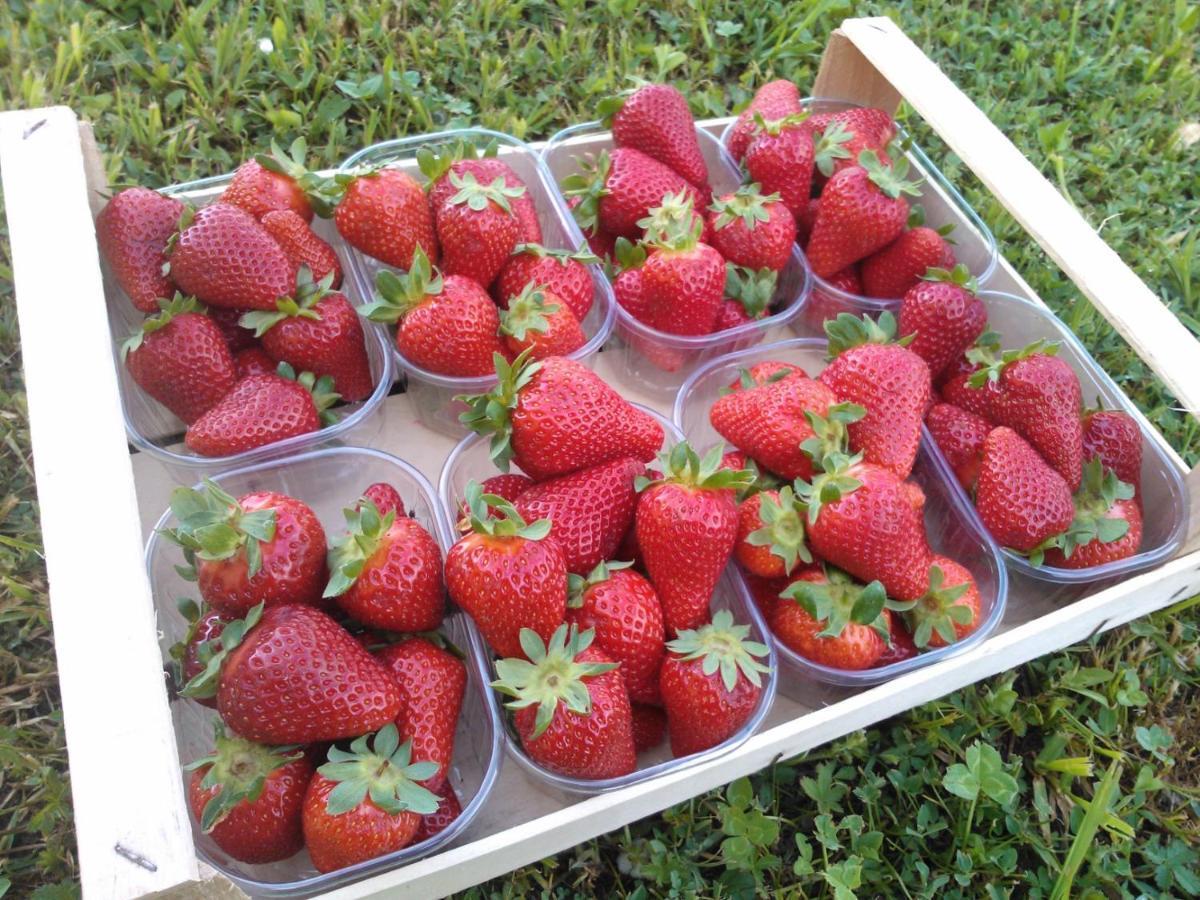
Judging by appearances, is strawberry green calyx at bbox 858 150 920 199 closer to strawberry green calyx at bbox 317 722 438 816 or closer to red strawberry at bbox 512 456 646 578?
red strawberry at bbox 512 456 646 578

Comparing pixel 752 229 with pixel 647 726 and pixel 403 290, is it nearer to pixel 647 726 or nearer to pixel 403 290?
pixel 403 290

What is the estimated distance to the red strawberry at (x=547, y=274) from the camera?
4.92 feet

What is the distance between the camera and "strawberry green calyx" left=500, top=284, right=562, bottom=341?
1.41 meters

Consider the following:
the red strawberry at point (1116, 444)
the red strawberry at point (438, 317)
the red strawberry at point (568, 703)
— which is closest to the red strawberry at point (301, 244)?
Answer: the red strawberry at point (438, 317)

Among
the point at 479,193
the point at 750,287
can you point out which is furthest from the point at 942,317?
the point at 479,193

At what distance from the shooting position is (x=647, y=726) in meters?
1.28

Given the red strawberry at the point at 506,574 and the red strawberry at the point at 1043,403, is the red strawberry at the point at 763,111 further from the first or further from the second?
the red strawberry at the point at 506,574

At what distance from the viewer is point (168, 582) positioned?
1.26 m

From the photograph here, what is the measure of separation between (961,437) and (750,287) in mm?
423

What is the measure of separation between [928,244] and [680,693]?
947 millimetres

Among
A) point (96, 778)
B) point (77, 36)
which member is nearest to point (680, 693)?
point (96, 778)

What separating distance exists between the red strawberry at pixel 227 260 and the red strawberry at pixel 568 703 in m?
0.68

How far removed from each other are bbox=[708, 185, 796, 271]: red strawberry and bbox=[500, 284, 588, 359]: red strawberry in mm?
345

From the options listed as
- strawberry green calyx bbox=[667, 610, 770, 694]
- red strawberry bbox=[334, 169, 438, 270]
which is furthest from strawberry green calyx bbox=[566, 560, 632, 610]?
red strawberry bbox=[334, 169, 438, 270]
